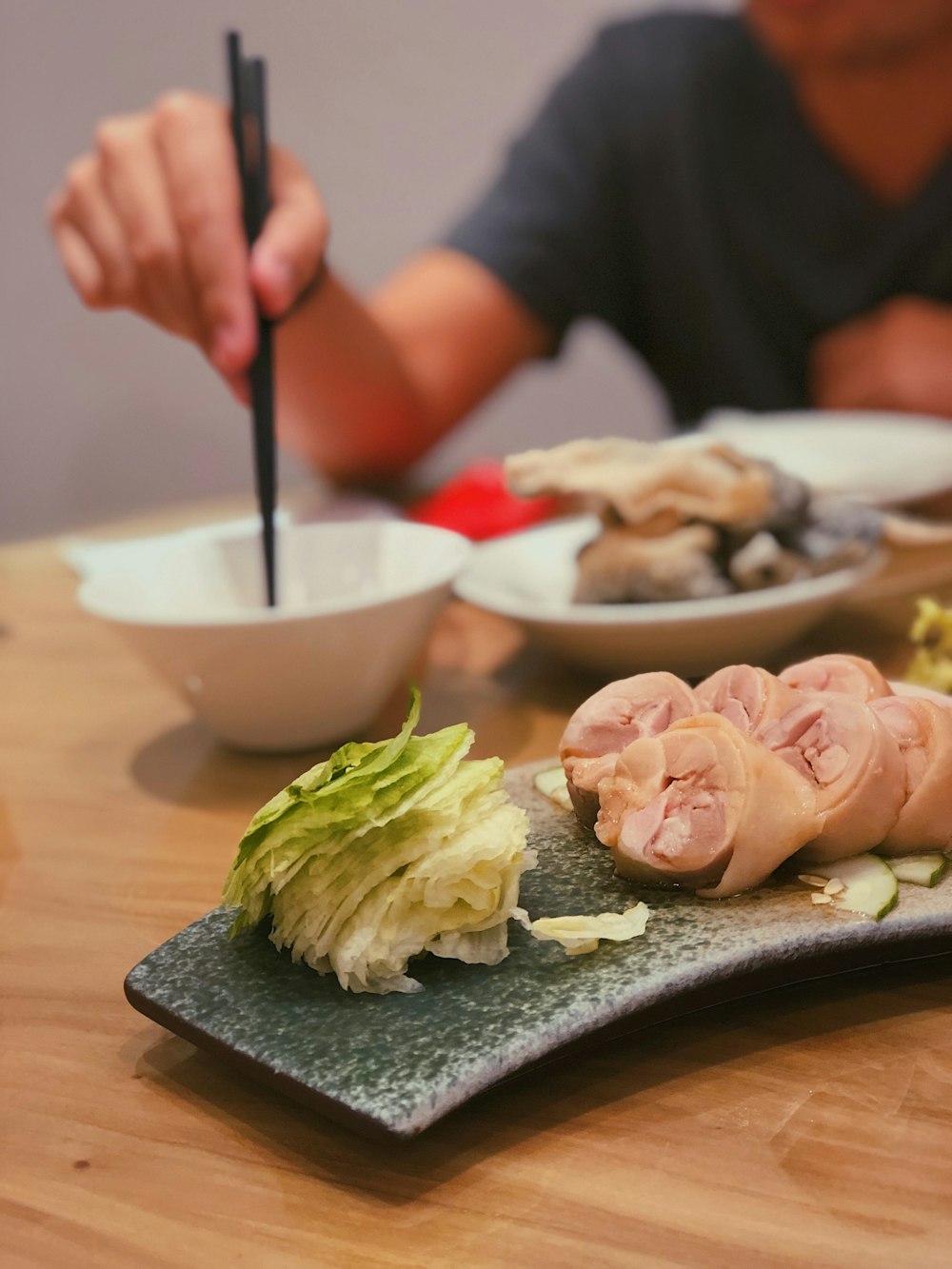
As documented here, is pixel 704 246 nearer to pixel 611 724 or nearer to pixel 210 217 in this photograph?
pixel 210 217

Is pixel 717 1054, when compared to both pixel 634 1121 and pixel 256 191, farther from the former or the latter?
pixel 256 191

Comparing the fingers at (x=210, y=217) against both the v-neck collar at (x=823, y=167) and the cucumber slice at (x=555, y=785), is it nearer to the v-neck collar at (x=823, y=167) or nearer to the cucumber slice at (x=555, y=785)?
the cucumber slice at (x=555, y=785)

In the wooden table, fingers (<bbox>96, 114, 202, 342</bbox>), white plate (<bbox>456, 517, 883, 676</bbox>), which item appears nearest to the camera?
the wooden table

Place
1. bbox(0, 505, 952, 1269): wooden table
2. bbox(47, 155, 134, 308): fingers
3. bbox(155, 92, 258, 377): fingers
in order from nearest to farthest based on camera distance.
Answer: bbox(0, 505, 952, 1269): wooden table < bbox(155, 92, 258, 377): fingers < bbox(47, 155, 134, 308): fingers

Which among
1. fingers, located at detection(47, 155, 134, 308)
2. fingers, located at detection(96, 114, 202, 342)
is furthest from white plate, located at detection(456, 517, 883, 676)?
Result: fingers, located at detection(47, 155, 134, 308)

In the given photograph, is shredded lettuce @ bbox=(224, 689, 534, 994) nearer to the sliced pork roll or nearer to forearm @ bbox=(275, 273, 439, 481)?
the sliced pork roll

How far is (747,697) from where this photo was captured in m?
0.86

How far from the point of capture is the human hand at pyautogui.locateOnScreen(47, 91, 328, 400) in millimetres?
1407

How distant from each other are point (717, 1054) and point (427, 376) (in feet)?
7.18

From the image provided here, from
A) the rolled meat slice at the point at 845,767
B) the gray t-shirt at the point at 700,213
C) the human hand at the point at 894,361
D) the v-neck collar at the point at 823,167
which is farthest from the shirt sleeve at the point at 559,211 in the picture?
the rolled meat slice at the point at 845,767

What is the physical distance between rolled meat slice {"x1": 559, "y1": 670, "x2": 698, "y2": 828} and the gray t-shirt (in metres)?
2.12

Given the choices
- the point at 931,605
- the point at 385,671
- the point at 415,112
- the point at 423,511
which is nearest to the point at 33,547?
the point at 423,511

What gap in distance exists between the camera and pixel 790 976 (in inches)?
29.4

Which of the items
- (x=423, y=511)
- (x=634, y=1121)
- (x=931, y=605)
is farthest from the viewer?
(x=423, y=511)
